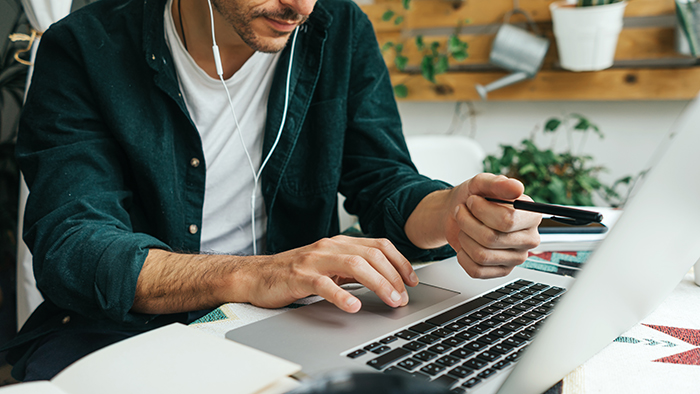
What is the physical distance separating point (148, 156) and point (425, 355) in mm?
699

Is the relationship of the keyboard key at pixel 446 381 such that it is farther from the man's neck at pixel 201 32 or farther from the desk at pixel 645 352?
the man's neck at pixel 201 32

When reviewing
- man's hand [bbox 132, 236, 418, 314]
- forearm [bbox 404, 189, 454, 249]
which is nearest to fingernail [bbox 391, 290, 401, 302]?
man's hand [bbox 132, 236, 418, 314]

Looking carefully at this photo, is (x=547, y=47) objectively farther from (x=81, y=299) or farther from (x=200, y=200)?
(x=81, y=299)

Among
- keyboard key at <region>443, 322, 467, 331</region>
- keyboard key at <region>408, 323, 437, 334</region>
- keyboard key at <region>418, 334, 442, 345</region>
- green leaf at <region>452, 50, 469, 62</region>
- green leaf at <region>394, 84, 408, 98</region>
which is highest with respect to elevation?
green leaf at <region>452, 50, 469, 62</region>

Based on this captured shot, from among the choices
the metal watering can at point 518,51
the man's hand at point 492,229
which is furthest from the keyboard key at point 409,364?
the metal watering can at point 518,51

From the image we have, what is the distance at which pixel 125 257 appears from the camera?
679 millimetres

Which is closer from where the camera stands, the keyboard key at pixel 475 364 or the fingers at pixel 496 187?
the keyboard key at pixel 475 364

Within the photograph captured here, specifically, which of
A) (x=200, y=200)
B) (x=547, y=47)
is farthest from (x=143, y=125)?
(x=547, y=47)

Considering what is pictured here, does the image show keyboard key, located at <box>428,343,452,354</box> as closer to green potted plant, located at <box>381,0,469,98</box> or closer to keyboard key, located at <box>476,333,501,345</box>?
keyboard key, located at <box>476,333,501,345</box>

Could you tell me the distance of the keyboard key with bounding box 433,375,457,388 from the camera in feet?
1.27

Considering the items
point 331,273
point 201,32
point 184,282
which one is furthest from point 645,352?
point 201,32

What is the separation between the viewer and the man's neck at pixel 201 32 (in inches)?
40.4

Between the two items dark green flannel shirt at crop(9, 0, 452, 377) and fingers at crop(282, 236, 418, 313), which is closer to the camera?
fingers at crop(282, 236, 418, 313)

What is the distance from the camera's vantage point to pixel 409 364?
0.42 meters
